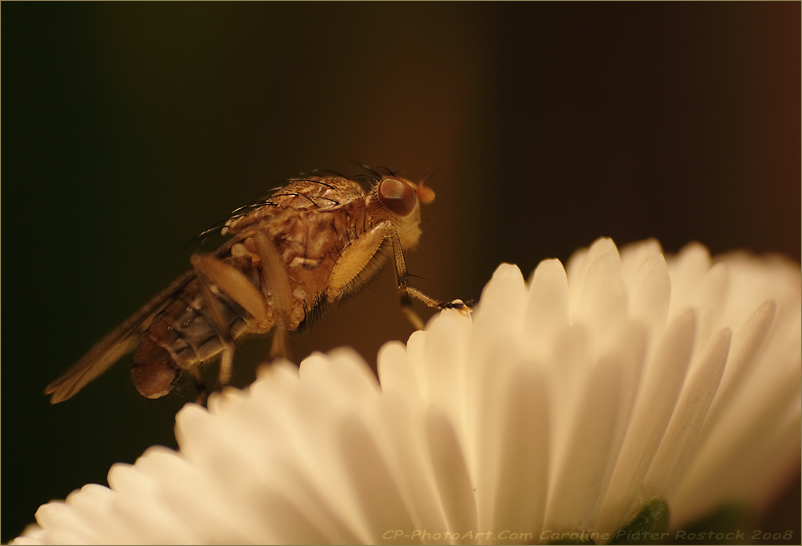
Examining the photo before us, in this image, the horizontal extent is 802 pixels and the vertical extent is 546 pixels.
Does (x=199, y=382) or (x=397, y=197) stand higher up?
(x=397, y=197)

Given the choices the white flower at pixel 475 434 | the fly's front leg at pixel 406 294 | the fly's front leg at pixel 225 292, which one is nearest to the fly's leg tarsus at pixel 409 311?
the fly's front leg at pixel 406 294

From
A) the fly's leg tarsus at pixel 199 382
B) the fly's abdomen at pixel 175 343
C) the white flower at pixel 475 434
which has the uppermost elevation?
the white flower at pixel 475 434

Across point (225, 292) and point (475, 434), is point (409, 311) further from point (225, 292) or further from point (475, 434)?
point (475, 434)

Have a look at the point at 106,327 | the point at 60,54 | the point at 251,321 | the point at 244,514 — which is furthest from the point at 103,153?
the point at 244,514

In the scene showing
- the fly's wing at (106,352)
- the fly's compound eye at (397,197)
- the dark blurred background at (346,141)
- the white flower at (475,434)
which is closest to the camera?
the white flower at (475,434)

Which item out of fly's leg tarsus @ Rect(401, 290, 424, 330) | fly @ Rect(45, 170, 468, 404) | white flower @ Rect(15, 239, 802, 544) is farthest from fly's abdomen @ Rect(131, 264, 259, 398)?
white flower @ Rect(15, 239, 802, 544)

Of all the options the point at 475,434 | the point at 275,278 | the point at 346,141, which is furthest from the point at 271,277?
the point at 346,141

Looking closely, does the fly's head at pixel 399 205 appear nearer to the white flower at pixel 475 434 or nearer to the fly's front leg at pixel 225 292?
the fly's front leg at pixel 225 292
